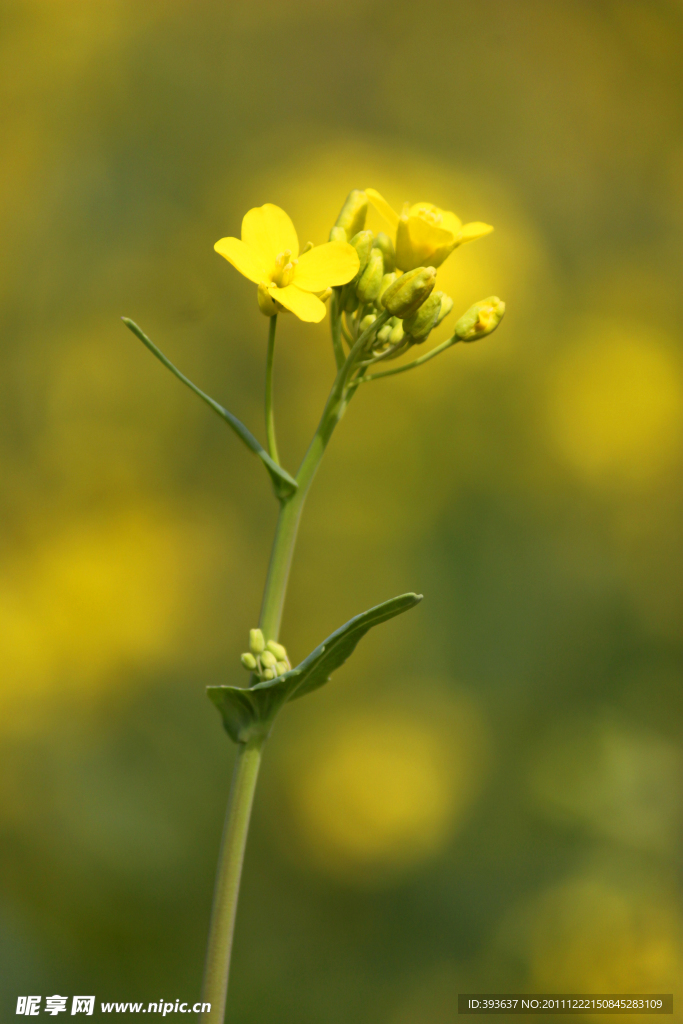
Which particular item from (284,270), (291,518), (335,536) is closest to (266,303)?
(284,270)

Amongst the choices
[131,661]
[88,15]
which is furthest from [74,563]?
[88,15]

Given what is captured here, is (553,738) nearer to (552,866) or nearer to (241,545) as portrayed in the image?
(552,866)

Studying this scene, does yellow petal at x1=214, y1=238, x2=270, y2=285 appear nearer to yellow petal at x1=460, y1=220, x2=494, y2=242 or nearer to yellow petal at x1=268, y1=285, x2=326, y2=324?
yellow petal at x1=268, y1=285, x2=326, y2=324

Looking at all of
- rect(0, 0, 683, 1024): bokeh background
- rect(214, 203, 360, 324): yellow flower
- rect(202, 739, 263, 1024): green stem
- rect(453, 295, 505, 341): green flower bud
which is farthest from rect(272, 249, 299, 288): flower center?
rect(0, 0, 683, 1024): bokeh background

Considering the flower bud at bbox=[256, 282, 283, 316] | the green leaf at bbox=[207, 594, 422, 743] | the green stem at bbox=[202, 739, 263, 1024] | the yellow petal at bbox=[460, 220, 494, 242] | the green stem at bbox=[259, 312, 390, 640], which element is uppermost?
the yellow petal at bbox=[460, 220, 494, 242]

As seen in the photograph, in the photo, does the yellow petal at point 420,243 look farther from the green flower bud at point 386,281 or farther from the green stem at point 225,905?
the green stem at point 225,905

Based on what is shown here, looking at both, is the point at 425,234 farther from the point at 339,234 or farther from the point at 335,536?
the point at 335,536
